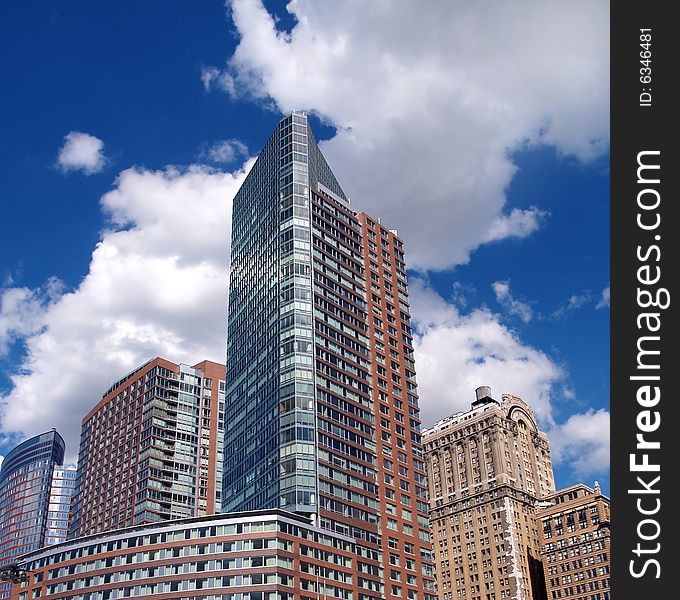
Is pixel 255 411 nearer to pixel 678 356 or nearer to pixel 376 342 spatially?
pixel 376 342

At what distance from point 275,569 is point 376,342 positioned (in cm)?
6432

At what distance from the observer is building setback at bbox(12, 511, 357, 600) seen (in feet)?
437

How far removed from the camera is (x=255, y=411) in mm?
169250

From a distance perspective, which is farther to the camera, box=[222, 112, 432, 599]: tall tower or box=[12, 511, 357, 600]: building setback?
box=[222, 112, 432, 599]: tall tower

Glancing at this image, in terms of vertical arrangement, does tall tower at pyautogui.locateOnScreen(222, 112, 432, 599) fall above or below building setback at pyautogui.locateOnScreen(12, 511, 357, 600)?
above

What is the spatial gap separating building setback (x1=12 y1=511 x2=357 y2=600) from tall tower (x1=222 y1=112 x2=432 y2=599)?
6.31 m

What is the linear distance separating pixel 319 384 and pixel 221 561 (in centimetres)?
4141

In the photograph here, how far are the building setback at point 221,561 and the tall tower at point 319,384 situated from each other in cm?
631

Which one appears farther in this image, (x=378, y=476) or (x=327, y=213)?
(x=327, y=213)

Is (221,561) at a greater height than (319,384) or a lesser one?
lesser

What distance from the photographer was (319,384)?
6368 inches

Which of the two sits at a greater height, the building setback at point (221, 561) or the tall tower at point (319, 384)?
the tall tower at point (319, 384)

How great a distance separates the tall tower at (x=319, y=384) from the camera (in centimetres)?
15312

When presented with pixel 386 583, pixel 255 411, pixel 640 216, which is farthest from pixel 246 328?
pixel 640 216
